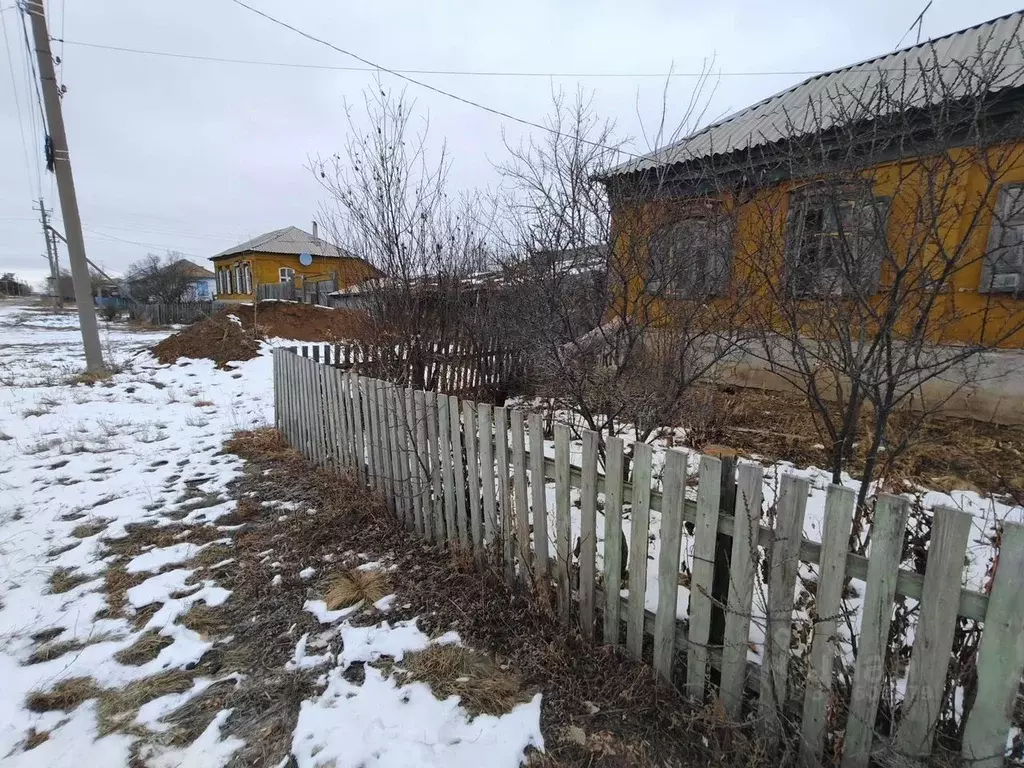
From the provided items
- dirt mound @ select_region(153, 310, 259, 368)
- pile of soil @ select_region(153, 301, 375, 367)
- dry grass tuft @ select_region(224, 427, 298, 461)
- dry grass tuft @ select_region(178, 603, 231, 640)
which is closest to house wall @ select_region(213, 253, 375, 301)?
pile of soil @ select_region(153, 301, 375, 367)

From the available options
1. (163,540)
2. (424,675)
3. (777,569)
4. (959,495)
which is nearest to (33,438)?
(163,540)

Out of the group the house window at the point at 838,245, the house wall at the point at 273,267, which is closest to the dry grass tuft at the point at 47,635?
the house window at the point at 838,245

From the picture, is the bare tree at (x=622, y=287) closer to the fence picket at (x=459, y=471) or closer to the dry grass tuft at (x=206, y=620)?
the fence picket at (x=459, y=471)

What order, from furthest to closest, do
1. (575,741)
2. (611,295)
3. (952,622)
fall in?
(611,295) → (575,741) → (952,622)

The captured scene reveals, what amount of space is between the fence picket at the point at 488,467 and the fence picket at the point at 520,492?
0.13 metres

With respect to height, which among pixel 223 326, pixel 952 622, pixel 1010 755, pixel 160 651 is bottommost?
pixel 160 651

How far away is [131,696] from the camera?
6.66 ft

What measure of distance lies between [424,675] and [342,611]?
0.70 meters

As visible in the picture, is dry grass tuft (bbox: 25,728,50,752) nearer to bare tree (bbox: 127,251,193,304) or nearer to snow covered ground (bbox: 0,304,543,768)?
snow covered ground (bbox: 0,304,543,768)

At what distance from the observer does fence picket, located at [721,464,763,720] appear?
5.32 ft

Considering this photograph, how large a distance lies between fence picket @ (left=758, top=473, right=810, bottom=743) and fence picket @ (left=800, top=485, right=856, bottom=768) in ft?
0.24

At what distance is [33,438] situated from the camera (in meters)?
5.56

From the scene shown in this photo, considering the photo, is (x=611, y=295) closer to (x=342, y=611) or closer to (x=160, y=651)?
(x=342, y=611)

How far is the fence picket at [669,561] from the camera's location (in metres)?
1.78
